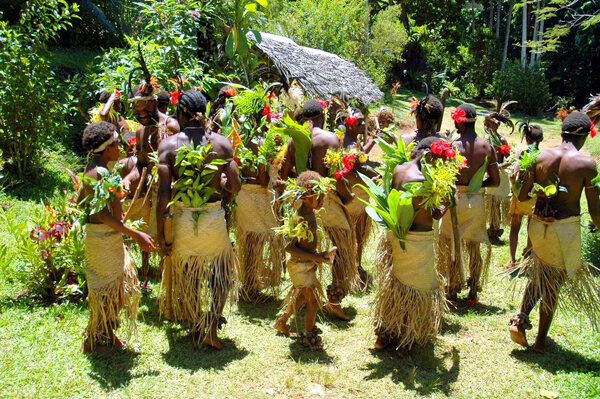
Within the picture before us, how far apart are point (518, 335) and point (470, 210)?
128cm

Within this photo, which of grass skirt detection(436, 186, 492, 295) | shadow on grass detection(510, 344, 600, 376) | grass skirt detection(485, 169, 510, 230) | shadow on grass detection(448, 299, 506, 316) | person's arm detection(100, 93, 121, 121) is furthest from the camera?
grass skirt detection(485, 169, 510, 230)

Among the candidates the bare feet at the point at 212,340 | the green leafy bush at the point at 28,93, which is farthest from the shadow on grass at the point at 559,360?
the green leafy bush at the point at 28,93

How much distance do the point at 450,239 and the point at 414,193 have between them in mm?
1526

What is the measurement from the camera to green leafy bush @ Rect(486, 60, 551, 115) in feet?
69.2

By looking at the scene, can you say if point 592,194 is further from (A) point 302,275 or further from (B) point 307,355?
(B) point 307,355

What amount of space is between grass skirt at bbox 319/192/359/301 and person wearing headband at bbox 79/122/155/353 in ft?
6.28

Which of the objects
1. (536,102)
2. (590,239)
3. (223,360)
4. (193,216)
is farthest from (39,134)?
(536,102)

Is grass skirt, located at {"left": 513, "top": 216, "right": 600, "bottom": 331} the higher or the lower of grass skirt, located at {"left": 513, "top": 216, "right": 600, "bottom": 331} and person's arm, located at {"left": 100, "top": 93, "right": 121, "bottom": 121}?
the lower

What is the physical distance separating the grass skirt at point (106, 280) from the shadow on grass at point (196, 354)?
18.3 inches

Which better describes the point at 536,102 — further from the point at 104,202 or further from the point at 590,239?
the point at 104,202

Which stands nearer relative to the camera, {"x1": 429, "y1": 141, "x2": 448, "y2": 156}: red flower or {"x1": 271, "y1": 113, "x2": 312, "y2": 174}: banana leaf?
{"x1": 429, "y1": 141, "x2": 448, "y2": 156}: red flower

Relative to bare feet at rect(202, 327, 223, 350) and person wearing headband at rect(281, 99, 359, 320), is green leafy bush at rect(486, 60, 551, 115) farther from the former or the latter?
bare feet at rect(202, 327, 223, 350)

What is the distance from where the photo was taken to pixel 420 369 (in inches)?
163

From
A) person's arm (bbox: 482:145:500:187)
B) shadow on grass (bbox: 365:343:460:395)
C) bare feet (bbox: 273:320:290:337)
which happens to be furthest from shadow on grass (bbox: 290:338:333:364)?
person's arm (bbox: 482:145:500:187)
